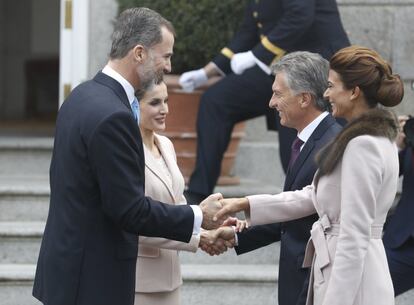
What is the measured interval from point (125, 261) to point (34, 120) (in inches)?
316

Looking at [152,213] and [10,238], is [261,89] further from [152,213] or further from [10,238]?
[152,213]

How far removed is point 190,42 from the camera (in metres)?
7.80

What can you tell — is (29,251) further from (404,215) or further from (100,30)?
(404,215)

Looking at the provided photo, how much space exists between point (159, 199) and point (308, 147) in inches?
27.7

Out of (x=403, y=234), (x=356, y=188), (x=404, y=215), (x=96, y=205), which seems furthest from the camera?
(x=404, y=215)

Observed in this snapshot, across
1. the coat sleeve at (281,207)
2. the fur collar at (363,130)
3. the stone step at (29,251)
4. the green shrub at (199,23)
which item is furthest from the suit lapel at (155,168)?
the green shrub at (199,23)

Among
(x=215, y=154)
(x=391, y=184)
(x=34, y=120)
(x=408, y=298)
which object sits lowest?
(x=34, y=120)

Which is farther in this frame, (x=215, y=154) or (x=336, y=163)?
(x=215, y=154)

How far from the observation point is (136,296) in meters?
5.10

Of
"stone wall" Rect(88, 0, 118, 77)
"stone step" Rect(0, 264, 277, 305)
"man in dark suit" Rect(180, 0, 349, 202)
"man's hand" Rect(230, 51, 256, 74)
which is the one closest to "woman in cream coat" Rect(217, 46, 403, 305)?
"stone step" Rect(0, 264, 277, 305)

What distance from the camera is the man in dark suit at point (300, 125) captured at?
4.88 meters

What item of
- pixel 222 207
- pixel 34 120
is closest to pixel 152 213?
pixel 222 207

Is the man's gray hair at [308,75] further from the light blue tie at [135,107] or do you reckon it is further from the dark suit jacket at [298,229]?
the light blue tie at [135,107]

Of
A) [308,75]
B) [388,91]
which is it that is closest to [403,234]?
[308,75]
